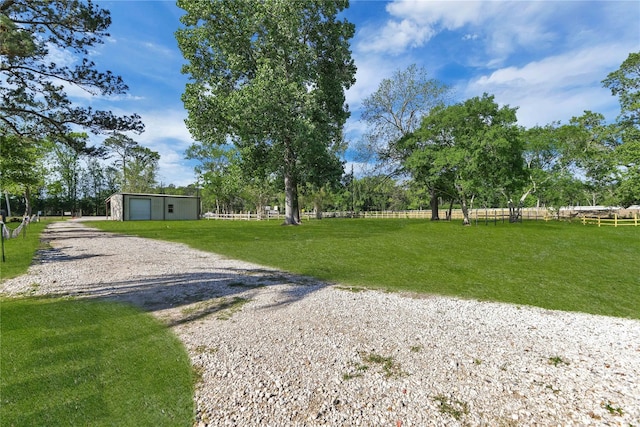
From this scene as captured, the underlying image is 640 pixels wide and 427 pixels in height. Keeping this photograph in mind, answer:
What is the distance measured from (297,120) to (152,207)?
90.3 feet

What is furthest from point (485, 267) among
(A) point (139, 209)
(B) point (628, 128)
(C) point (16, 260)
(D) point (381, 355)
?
(A) point (139, 209)

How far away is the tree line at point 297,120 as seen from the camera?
10.2 m

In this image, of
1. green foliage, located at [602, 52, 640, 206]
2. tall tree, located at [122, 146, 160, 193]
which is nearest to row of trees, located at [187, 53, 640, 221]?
green foliage, located at [602, 52, 640, 206]

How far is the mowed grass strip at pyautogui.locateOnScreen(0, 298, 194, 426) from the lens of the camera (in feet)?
8.09

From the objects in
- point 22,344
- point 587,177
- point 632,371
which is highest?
point 587,177

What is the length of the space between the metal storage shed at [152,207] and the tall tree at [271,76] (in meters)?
20.0

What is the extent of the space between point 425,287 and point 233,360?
4735mm

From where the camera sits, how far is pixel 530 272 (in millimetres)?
8391

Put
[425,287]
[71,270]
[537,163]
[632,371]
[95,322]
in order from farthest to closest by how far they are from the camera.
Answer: [537,163] < [71,270] < [425,287] < [95,322] < [632,371]

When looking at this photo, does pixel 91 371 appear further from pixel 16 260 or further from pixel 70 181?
pixel 70 181

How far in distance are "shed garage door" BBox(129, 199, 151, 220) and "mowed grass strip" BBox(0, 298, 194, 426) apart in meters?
36.0

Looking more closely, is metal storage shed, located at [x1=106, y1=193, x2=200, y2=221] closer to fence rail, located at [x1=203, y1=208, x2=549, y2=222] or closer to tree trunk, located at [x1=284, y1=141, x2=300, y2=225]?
fence rail, located at [x1=203, y1=208, x2=549, y2=222]

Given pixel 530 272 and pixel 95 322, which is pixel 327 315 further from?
pixel 530 272

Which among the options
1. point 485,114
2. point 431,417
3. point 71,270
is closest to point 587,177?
point 485,114
